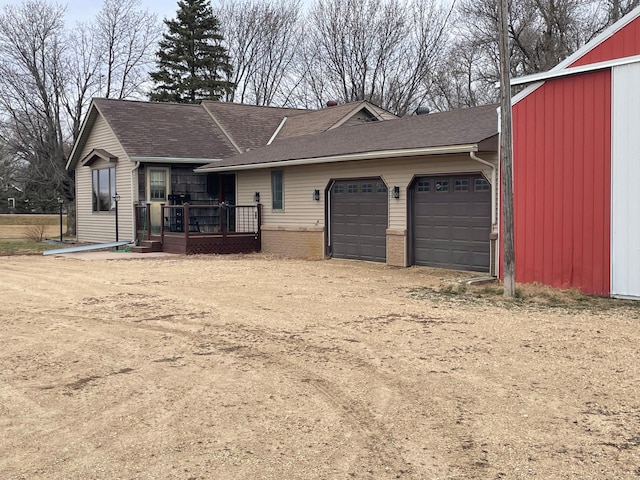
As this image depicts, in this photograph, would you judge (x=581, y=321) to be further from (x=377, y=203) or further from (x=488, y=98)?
(x=488, y=98)

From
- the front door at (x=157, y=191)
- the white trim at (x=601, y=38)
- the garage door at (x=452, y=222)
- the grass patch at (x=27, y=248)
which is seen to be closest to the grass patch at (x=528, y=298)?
the garage door at (x=452, y=222)

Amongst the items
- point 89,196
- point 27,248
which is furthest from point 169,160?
point 27,248

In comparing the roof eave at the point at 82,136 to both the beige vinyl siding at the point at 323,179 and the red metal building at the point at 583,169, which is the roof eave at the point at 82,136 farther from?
→ the red metal building at the point at 583,169

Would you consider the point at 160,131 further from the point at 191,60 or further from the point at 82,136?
the point at 191,60

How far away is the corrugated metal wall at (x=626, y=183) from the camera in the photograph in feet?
32.4

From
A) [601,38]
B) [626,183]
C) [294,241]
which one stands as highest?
[601,38]

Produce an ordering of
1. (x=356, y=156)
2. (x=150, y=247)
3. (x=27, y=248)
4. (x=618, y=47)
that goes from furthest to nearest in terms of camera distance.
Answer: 1. (x=27, y=248)
2. (x=150, y=247)
3. (x=356, y=156)
4. (x=618, y=47)

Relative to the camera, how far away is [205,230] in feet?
69.1

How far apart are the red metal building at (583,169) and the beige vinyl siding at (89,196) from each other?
13.0m

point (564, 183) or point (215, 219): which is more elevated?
point (564, 183)

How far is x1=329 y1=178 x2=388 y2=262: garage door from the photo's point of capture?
16.0m

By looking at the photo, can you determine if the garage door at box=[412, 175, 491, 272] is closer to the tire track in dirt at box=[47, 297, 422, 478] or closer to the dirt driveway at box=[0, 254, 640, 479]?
the dirt driveway at box=[0, 254, 640, 479]

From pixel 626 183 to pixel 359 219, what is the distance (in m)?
7.57

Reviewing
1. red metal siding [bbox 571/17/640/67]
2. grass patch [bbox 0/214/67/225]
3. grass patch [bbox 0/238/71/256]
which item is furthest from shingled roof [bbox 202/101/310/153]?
grass patch [bbox 0/214/67/225]
